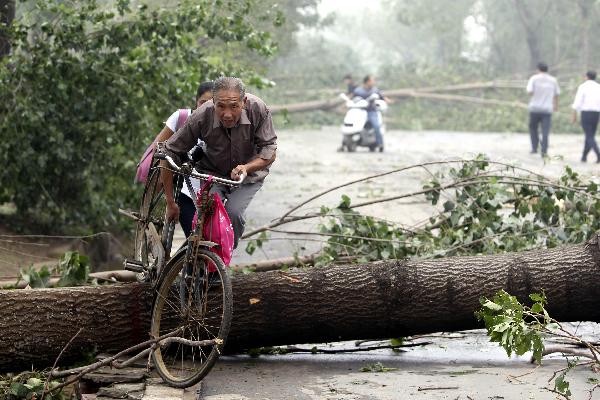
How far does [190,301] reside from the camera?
6668mm

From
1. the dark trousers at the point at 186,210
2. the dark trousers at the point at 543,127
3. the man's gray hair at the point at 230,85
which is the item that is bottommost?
the dark trousers at the point at 543,127

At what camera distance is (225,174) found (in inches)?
283

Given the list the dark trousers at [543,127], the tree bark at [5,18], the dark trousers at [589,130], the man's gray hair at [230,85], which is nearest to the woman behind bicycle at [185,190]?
the man's gray hair at [230,85]

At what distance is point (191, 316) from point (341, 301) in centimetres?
108

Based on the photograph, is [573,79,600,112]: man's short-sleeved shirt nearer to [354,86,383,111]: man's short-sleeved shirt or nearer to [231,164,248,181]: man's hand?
[354,86,383,111]: man's short-sleeved shirt

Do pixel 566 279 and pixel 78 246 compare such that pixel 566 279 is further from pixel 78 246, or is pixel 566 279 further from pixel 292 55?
pixel 292 55

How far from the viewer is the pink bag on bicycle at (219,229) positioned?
6621mm

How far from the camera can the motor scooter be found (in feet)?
83.1

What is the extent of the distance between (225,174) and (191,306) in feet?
2.96

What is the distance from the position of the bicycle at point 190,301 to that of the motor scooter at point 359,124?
1804 centimetres

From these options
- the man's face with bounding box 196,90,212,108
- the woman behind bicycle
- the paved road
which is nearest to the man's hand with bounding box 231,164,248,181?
the woman behind bicycle

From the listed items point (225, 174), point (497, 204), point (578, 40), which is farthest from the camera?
point (578, 40)

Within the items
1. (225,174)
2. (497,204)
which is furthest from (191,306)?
(497,204)

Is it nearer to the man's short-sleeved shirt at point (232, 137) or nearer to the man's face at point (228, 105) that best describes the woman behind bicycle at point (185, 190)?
the man's short-sleeved shirt at point (232, 137)
